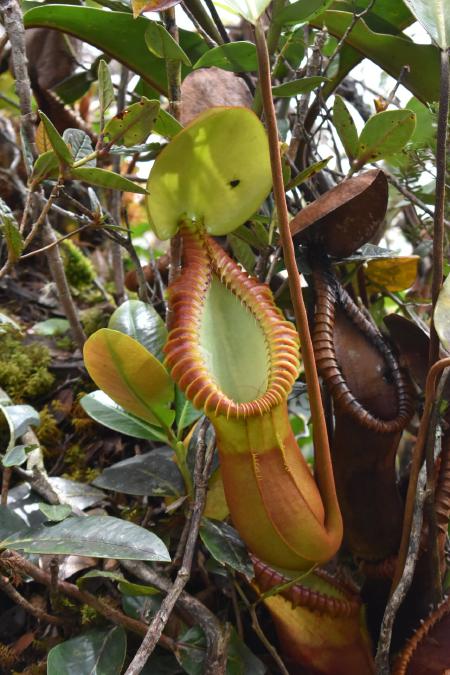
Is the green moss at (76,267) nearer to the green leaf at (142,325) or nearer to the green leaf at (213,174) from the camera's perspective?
the green leaf at (142,325)

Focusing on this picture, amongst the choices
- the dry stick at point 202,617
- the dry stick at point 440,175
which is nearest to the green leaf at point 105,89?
the dry stick at point 440,175

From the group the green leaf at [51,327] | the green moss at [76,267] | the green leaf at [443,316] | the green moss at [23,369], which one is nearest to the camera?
the green leaf at [443,316]

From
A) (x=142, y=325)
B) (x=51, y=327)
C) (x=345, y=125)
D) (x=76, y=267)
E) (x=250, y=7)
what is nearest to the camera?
(x=250, y=7)

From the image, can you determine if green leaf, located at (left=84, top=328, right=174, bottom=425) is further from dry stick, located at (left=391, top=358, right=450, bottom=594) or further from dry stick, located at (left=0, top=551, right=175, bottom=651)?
dry stick, located at (left=391, top=358, right=450, bottom=594)

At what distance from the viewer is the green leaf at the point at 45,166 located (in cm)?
76

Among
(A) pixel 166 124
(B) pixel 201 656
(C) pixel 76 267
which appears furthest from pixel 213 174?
(C) pixel 76 267

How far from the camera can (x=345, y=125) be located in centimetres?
90

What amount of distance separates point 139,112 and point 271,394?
0.39 m

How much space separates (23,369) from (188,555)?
2.22ft

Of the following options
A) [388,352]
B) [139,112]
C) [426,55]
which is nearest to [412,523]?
[388,352]

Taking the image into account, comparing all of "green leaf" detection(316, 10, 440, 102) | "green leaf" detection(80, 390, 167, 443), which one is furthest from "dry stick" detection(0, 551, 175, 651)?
"green leaf" detection(316, 10, 440, 102)

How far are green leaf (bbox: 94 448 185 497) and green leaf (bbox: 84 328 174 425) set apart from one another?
0.32ft

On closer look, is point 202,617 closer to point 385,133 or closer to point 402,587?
point 402,587

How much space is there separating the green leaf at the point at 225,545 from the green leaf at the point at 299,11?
2.34 ft
